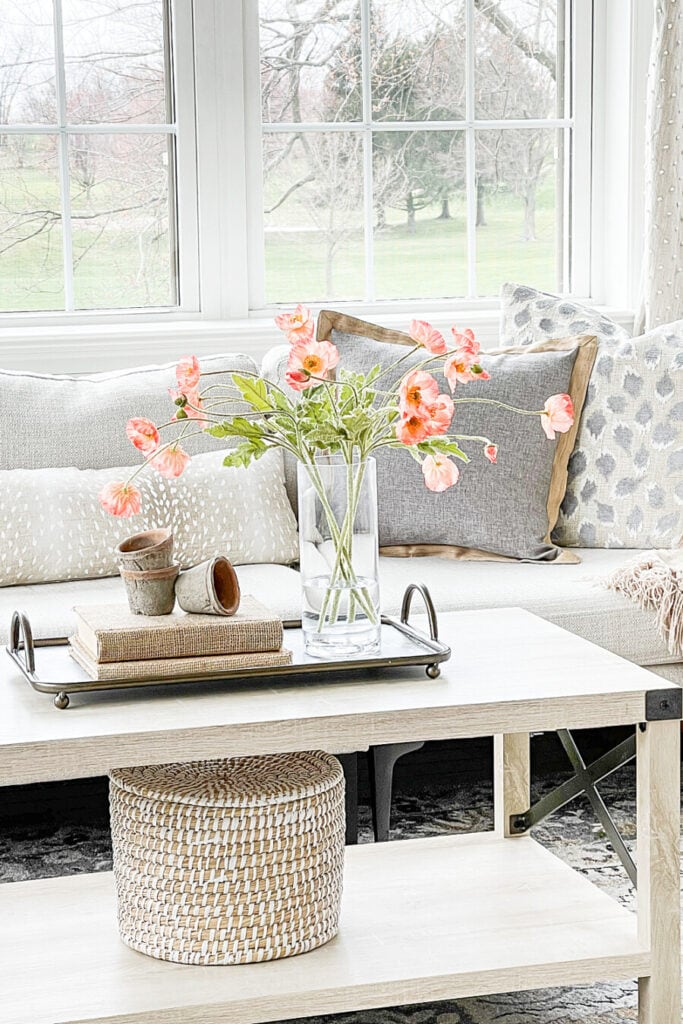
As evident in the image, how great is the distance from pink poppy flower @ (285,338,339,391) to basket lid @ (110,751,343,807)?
19.5 inches

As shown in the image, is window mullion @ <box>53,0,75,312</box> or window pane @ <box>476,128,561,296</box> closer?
window mullion @ <box>53,0,75,312</box>

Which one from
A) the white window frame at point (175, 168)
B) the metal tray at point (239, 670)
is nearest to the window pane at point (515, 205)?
the white window frame at point (175, 168)

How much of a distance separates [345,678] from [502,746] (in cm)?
48

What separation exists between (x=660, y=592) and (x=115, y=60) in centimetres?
198

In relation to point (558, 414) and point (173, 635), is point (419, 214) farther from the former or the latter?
point (173, 635)

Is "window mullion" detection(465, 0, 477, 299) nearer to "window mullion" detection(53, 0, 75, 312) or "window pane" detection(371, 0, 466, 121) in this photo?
"window pane" detection(371, 0, 466, 121)

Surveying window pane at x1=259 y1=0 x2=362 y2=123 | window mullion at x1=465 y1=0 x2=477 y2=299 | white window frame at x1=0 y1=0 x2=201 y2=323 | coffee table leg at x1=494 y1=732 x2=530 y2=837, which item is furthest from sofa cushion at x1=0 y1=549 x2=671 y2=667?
window pane at x1=259 y1=0 x2=362 y2=123

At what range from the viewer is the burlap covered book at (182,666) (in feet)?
5.45

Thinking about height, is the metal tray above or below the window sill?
below

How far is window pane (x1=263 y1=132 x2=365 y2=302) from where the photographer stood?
3557mm

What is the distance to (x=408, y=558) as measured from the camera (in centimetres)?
279

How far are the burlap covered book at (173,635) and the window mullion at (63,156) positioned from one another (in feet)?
6.19

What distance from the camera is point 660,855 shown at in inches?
64.7

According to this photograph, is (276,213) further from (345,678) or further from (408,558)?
(345,678)
